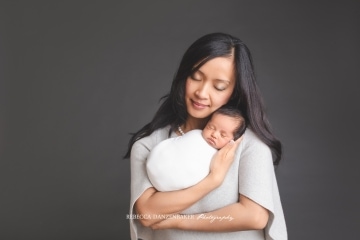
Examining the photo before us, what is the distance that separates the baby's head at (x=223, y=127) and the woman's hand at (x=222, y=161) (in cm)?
3

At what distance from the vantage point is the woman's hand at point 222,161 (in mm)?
1595

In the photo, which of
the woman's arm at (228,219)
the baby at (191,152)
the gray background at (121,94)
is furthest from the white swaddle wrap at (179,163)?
the gray background at (121,94)

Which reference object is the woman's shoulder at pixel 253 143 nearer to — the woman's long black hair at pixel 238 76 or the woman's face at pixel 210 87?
the woman's long black hair at pixel 238 76

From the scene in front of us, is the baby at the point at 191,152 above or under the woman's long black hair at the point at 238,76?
under

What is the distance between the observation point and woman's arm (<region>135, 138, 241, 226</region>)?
1.57m

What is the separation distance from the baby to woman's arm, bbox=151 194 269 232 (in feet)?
0.35

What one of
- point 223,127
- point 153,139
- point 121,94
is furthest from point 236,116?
point 121,94

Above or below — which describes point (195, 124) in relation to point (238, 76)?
below

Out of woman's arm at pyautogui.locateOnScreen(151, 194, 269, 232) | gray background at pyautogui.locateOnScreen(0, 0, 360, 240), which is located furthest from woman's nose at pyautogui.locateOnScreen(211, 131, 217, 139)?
gray background at pyautogui.locateOnScreen(0, 0, 360, 240)

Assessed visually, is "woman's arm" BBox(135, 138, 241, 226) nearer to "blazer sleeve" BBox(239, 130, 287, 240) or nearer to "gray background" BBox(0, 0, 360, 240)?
"blazer sleeve" BBox(239, 130, 287, 240)

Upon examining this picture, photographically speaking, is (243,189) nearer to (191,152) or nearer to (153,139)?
(191,152)

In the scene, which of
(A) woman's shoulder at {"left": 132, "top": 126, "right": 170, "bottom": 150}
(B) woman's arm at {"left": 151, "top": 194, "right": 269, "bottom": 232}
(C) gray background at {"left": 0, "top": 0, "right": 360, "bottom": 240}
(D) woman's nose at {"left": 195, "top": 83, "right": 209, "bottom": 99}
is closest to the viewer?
(B) woman's arm at {"left": 151, "top": 194, "right": 269, "bottom": 232}

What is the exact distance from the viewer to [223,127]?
1675 mm

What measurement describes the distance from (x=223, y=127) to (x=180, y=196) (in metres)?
0.27
